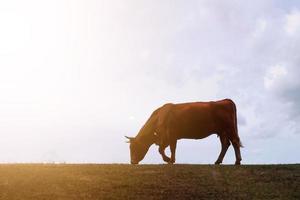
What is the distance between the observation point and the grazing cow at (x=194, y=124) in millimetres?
22797

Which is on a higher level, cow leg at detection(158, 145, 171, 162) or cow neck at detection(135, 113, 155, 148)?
cow neck at detection(135, 113, 155, 148)

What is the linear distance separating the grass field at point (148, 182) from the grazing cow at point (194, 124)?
3.70 m

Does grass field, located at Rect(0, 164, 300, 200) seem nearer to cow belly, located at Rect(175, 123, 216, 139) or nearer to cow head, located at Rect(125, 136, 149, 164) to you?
cow belly, located at Rect(175, 123, 216, 139)

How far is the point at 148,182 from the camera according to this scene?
15883 millimetres

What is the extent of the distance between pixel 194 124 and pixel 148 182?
7.95m

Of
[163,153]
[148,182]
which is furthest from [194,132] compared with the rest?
[148,182]

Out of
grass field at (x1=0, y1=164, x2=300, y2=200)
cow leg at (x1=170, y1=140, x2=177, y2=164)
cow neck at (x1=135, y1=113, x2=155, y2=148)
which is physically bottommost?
grass field at (x1=0, y1=164, x2=300, y2=200)

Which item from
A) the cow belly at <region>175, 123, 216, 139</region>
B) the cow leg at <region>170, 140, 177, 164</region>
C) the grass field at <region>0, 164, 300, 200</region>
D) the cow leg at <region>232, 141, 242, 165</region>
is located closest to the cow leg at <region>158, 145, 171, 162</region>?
the cow leg at <region>170, 140, 177, 164</region>

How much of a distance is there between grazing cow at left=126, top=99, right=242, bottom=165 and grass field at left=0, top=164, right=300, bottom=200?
12.1ft

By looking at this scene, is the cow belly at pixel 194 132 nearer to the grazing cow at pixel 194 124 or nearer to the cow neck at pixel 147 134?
the grazing cow at pixel 194 124

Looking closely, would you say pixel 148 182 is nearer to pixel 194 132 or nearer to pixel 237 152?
pixel 237 152

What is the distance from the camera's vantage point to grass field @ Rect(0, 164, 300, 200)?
14.6 m

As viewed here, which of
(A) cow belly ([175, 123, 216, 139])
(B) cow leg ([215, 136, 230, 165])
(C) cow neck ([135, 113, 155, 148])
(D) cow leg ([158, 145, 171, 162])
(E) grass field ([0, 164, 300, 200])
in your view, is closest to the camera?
(E) grass field ([0, 164, 300, 200])

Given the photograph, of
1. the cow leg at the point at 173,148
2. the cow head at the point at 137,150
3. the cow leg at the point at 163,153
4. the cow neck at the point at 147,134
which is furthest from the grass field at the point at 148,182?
the cow head at the point at 137,150
